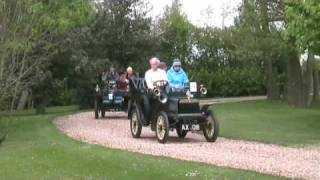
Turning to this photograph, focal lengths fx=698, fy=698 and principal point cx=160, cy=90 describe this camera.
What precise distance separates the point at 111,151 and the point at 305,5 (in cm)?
793

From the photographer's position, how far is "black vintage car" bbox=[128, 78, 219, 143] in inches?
669

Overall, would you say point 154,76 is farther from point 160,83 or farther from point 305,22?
point 305,22

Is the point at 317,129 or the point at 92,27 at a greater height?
the point at 92,27

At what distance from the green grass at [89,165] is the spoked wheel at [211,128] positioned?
3.02 metres

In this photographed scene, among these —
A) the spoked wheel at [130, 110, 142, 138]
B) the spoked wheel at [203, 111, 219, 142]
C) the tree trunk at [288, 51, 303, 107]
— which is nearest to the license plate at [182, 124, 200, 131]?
the spoked wheel at [203, 111, 219, 142]

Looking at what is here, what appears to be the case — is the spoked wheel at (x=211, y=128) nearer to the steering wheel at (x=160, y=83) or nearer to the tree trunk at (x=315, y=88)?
the steering wheel at (x=160, y=83)

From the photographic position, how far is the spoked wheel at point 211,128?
1691 centimetres

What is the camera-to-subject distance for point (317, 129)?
22.0 m

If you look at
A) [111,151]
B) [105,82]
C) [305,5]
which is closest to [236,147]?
[111,151]

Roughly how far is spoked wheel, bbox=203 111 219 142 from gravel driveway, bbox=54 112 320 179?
0.19 meters

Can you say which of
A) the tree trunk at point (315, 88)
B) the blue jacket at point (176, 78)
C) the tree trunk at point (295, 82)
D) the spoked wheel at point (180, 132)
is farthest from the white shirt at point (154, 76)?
the tree trunk at point (315, 88)

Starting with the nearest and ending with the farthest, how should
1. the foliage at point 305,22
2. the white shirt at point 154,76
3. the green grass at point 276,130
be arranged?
the green grass at point 276,130 < the white shirt at point 154,76 < the foliage at point 305,22

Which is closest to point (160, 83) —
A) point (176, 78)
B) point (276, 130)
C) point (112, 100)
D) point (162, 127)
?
point (176, 78)

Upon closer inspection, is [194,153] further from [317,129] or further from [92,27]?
[92,27]
